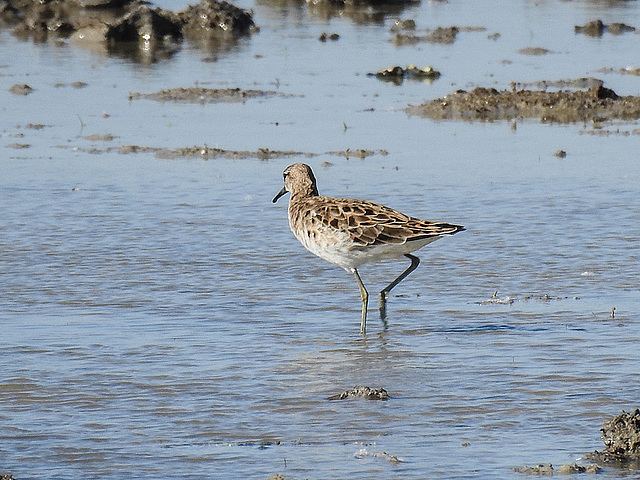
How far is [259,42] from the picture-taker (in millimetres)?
27719

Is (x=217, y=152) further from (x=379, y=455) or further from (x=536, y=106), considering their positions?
(x=379, y=455)

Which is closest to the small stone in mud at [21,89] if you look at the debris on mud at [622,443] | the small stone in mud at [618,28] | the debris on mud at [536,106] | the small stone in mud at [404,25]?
the debris on mud at [536,106]

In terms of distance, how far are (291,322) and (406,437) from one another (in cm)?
266

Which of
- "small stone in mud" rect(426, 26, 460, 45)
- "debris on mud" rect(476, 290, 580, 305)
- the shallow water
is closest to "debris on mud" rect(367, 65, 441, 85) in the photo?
the shallow water

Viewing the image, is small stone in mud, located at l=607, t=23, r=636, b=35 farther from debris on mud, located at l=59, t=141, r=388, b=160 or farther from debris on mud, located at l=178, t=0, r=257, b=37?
debris on mud, located at l=59, t=141, r=388, b=160

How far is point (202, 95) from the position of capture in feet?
67.1

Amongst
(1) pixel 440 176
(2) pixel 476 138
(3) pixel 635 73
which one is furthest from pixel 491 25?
(1) pixel 440 176

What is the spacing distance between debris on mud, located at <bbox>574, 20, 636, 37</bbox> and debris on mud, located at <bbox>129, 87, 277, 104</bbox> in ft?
34.1

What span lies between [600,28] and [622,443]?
76.3ft

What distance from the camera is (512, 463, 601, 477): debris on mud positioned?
247 inches

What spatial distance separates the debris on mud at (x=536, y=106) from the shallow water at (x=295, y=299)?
56cm

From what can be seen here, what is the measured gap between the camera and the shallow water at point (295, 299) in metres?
6.91

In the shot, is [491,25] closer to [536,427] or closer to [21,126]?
[21,126]

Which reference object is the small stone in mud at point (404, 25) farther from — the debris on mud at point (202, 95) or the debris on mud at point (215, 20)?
the debris on mud at point (202, 95)
